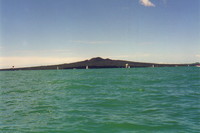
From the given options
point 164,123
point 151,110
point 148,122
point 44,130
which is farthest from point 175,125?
point 44,130

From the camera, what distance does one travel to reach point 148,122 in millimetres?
11695

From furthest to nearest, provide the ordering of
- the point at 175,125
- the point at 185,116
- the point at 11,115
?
1. the point at 11,115
2. the point at 185,116
3. the point at 175,125

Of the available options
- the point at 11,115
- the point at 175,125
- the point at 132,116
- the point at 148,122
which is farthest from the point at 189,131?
the point at 11,115

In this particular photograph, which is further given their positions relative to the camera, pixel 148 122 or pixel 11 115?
pixel 11 115

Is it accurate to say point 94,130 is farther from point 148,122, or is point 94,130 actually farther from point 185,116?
point 185,116

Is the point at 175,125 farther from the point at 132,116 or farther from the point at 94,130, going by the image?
the point at 94,130

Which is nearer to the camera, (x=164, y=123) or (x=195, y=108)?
(x=164, y=123)

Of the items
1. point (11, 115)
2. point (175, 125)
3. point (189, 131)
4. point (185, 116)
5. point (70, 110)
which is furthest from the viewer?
point (70, 110)

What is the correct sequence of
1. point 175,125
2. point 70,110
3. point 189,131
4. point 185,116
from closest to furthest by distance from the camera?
point 189,131
point 175,125
point 185,116
point 70,110

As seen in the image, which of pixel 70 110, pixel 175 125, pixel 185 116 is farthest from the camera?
pixel 70 110

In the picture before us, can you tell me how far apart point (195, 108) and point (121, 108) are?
17.1 ft

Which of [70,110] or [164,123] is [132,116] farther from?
[70,110]

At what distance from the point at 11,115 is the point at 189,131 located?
35.3ft

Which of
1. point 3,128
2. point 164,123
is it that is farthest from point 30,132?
point 164,123
